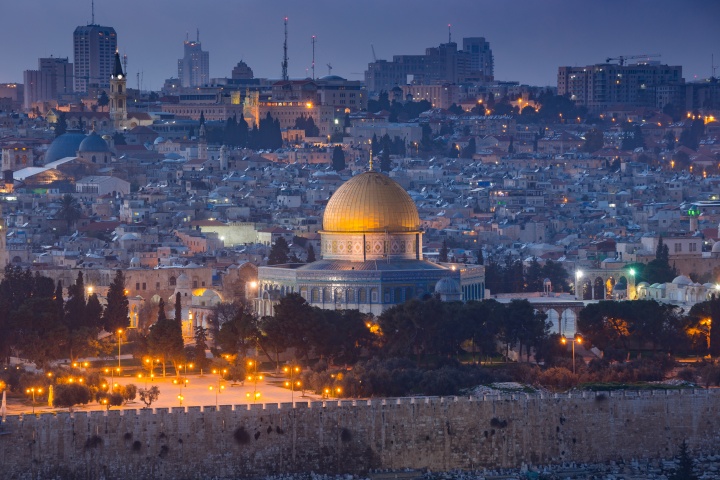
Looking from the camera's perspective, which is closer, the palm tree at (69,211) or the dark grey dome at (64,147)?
the palm tree at (69,211)

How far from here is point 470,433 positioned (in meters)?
50.0

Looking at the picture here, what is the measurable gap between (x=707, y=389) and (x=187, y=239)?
43764mm

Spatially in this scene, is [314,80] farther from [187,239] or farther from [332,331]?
[332,331]

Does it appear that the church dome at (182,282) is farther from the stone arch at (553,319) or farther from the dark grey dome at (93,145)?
the dark grey dome at (93,145)

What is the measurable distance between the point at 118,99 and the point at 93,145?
24.5m

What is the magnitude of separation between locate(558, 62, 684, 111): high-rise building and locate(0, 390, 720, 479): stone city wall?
13770 cm

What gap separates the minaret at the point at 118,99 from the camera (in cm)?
15225

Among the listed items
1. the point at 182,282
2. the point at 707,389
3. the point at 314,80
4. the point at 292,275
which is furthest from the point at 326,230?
the point at 314,80

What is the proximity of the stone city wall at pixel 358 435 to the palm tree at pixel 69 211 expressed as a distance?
54120mm

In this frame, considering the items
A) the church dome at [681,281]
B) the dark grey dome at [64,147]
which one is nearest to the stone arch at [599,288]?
the church dome at [681,281]

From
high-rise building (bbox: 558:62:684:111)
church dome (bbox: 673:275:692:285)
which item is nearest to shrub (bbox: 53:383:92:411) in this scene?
church dome (bbox: 673:275:692:285)

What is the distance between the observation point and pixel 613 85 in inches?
7485

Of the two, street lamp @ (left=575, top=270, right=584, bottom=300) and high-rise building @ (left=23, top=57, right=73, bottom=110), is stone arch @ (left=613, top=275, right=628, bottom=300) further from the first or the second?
high-rise building @ (left=23, top=57, right=73, bottom=110)

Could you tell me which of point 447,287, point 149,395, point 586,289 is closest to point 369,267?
point 447,287
